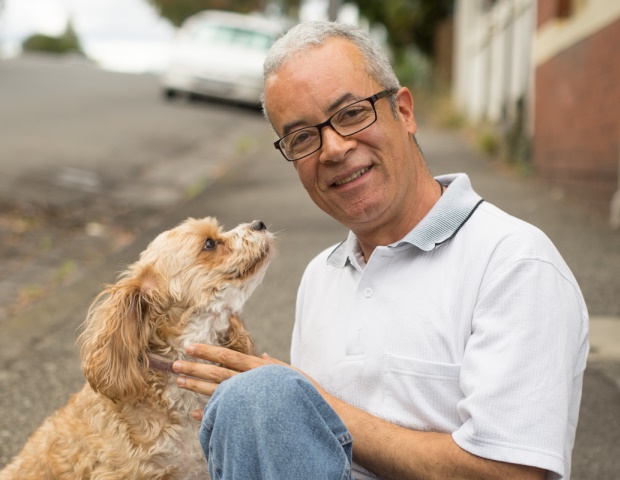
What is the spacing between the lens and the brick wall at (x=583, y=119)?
772cm

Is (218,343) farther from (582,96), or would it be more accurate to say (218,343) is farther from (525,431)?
(582,96)

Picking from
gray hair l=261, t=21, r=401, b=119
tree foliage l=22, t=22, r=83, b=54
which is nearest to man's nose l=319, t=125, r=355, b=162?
gray hair l=261, t=21, r=401, b=119

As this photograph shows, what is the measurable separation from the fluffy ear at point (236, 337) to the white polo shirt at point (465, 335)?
1.59 ft

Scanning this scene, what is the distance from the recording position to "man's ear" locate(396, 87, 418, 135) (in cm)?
266

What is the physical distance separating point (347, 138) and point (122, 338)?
1089 millimetres

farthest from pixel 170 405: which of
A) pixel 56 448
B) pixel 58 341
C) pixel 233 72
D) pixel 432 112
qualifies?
pixel 432 112

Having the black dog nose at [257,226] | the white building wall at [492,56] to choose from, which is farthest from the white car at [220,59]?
the black dog nose at [257,226]

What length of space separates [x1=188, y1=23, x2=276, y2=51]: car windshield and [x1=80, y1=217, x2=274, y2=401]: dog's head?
1470cm

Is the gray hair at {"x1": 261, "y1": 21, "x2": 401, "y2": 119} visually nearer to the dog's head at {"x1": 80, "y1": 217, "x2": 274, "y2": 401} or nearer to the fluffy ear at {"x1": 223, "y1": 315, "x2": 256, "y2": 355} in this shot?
the dog's head at {"x1": 80, "y1": 217, "x2": 274, "y2": 401}

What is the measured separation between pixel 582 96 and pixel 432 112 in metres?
12.9

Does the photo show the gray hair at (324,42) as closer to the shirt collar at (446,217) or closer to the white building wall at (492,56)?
the shirt collar at (446,217)

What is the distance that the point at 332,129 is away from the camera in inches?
98.1

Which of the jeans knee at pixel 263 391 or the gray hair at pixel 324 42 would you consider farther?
the gray hair at pixel 324 42

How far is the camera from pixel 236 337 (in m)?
3.12
